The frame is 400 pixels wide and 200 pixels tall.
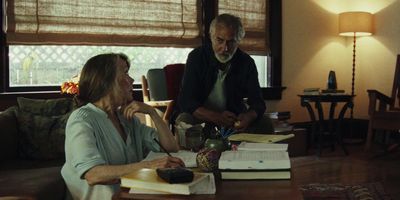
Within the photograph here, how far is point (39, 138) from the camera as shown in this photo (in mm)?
2639

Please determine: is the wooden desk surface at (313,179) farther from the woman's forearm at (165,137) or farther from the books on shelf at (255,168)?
the woman's forearm at (165,137)

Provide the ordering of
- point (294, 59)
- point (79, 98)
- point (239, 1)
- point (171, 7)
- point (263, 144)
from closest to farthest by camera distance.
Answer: point (79, 98) < point (263, 144) < point (171, 7) < point (239, 1) < point (294, 59)

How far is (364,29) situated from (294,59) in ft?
2.65

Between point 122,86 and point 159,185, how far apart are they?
50 cm

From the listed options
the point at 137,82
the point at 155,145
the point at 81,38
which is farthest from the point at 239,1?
the point at 155,145

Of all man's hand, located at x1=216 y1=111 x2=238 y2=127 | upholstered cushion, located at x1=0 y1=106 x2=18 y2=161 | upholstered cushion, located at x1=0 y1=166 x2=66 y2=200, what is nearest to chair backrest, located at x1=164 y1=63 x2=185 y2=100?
man's hand, located at x1=216 y1=111 x2=238 y2=127

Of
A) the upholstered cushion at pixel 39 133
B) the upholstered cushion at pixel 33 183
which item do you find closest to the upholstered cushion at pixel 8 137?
the upholstered cushion at pixel 39 133

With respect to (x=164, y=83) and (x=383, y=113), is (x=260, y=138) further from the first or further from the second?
(x=383, y=113)

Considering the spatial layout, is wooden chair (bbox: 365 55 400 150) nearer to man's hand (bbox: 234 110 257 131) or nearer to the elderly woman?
man's hand (bbox: 234 110 257 131)

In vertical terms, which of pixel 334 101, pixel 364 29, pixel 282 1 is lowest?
pixel 334 101

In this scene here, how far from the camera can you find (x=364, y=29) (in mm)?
4992

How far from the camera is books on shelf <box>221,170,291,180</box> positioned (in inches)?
50.9

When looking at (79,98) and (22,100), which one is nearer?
(79,98)

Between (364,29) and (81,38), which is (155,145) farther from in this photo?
(364,29)
